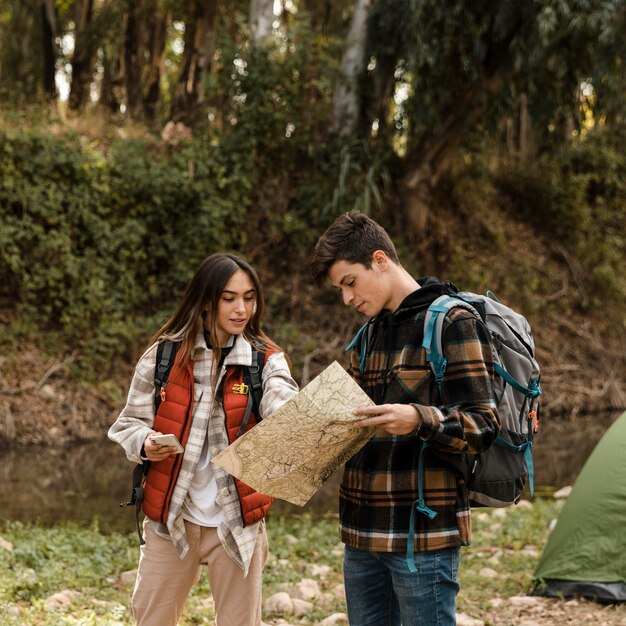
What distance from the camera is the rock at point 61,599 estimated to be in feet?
14.5

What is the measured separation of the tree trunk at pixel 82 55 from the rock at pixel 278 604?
40.5 ft

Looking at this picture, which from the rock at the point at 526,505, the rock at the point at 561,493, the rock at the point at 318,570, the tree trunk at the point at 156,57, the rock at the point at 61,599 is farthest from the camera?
the tree trunk at the point at 156,57

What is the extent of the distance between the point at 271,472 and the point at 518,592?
10.6 feet

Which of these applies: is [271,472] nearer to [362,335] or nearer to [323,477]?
[323,477]

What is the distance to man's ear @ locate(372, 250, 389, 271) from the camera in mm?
2590

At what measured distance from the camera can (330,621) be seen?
453 cm

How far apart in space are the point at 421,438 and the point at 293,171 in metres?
12.0

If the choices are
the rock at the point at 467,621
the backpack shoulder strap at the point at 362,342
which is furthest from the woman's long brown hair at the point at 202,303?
the rock at the point at 467,621

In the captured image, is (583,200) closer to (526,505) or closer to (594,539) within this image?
(526,505)

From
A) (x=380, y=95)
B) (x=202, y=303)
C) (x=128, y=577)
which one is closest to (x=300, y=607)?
(x=128, y=577)

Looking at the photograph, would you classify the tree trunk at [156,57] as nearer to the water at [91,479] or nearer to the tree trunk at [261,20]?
the tree trunk at [261,20]

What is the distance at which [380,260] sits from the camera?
260cm

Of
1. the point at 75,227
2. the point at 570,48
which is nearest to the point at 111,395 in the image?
the point at 75,227

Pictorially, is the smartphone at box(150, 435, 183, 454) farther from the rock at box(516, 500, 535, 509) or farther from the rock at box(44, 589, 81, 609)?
the rock at box(516, 500, 535, 509)
